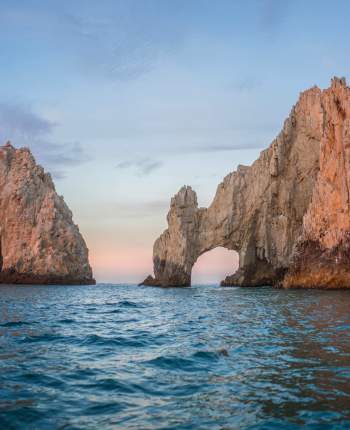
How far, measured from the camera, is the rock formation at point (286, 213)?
49594mm

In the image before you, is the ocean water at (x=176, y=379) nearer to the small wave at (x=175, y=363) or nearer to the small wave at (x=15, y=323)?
the small wave at (x=175, y=363)

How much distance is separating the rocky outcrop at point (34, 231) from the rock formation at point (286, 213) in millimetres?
19857

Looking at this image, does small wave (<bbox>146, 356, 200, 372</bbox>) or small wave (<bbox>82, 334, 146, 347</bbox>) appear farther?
small wave (<bbox>82, 334, 146, 347</bbox>)

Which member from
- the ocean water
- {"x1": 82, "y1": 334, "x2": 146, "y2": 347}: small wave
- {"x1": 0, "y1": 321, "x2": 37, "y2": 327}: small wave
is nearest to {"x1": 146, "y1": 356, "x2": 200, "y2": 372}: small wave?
the ocean water

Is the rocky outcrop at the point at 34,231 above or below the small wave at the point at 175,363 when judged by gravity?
above

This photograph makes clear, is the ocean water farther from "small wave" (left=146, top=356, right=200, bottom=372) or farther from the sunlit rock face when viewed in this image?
the sunlit rock face

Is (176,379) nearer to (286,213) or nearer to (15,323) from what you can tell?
(15,323)

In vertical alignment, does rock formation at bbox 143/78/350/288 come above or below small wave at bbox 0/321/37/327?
above

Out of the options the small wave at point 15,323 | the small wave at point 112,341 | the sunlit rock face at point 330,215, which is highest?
the sunlit rock face at point 330,215

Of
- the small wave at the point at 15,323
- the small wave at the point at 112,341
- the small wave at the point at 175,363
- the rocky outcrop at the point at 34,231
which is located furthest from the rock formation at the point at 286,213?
the small wave at the point at 175,363

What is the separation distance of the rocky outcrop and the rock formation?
782 inches

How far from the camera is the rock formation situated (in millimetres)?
49594

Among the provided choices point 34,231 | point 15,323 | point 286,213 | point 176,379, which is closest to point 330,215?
point 286,213

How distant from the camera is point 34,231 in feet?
307
